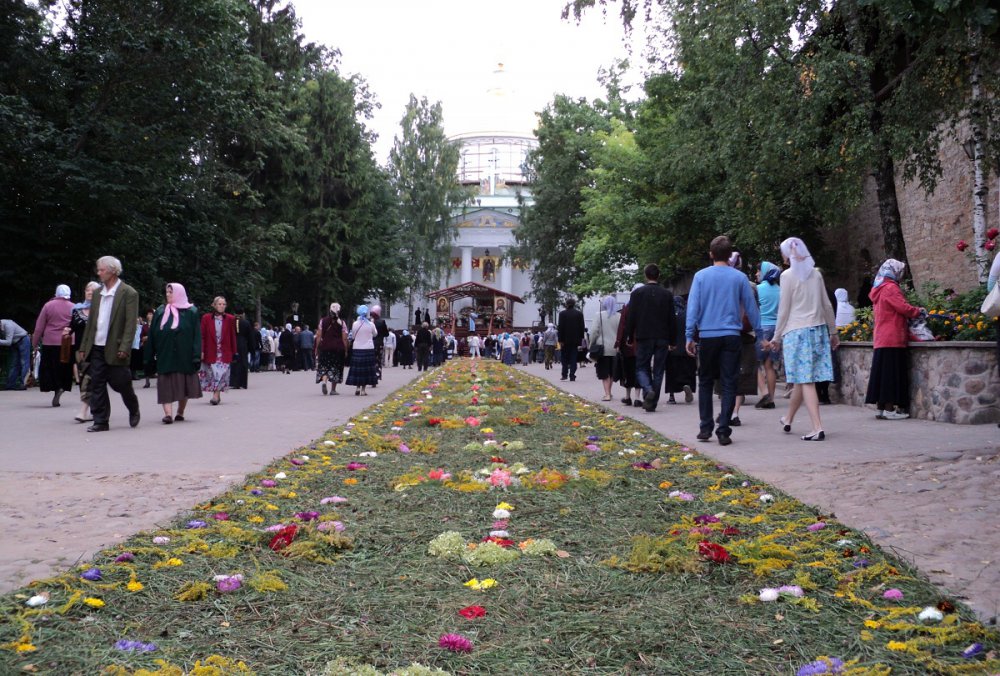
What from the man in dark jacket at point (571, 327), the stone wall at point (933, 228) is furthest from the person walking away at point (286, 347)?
the stone wall at point (933, 228)

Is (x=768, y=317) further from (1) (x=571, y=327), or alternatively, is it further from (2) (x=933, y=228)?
(2) (x=933, y=228)

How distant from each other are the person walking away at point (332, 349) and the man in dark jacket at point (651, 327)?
7016 mm

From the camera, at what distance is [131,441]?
9.24m

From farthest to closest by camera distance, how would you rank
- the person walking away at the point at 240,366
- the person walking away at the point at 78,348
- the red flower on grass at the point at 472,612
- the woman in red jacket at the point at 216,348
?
the person walking away at the point at 240,366 → the woman in red jacket at the point at 216,348 → the person walking away at the point at 78,348 → the red flower on grass at the point at 472,612

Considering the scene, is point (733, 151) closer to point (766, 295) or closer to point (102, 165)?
point (766, 295)

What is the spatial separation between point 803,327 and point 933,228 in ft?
51.5

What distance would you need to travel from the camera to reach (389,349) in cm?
3862

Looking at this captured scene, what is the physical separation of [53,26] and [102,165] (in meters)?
5.60

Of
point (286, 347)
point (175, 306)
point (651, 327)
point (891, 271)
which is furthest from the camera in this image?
point (286, 347)

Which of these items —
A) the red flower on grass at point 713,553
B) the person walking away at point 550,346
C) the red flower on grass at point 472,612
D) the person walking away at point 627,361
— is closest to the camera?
the red flower on grass at point 472,612

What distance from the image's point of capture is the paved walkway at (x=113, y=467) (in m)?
4.60

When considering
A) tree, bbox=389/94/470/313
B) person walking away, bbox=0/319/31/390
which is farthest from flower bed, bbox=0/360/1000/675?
tree, bbox=389/94/470/313

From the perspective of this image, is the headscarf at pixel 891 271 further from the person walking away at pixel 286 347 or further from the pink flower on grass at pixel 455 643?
the person walking away at pixel 286 347

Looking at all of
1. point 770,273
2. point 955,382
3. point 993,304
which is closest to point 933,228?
point 770,273
